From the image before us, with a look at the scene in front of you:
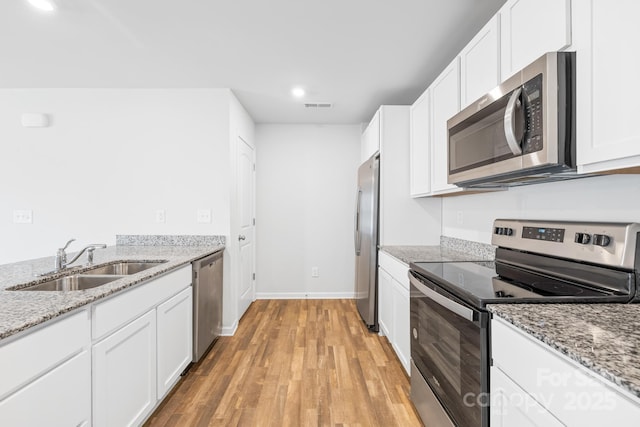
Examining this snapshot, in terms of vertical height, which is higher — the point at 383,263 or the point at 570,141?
the point at 570,141

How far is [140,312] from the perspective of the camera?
168cm

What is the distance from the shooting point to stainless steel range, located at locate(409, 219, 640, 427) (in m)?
1.10

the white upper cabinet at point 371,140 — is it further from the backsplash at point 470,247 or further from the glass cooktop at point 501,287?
the glass cooktop at point 501,287

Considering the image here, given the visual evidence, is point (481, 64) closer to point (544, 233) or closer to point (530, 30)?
point (530, 30)

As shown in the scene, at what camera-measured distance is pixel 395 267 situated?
2441 millimetres

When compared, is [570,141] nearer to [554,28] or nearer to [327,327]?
[554,28]

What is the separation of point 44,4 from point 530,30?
251 cm

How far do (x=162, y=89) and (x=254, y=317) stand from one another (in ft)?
8.25

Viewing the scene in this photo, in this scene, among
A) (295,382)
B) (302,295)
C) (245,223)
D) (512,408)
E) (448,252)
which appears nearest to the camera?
(512,408)

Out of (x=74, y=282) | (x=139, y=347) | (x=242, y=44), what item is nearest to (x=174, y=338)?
(x=139, y=347)

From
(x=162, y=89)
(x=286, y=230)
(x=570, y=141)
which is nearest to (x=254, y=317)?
(x=286, y=230)

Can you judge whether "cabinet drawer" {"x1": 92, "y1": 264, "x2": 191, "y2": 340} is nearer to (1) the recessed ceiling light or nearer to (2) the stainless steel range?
(2) the stainless steel range

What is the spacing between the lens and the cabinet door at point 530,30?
1157mm

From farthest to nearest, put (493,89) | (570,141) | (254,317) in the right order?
1. (254,317)
2. (493,89)
3. (570,141)
